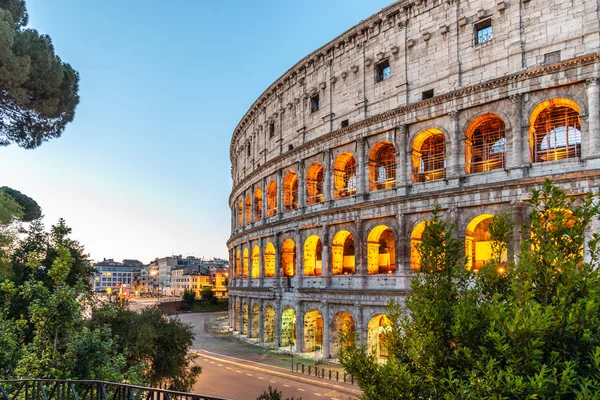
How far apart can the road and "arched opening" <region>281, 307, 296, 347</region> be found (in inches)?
72.6

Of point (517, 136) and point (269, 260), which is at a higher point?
point (517, 136)

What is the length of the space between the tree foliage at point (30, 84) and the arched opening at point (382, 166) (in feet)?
55.3

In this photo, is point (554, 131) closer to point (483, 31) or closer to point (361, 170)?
point (483, 31)

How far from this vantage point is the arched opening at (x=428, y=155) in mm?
27719

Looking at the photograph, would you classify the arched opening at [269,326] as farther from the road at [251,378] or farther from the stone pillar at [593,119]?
the stone pillar at [593,119]

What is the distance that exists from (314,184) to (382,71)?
9.20 metres

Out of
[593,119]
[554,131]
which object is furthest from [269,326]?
[593,119]

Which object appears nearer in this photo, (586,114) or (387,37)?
(586,114)

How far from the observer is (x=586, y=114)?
72.1 feet

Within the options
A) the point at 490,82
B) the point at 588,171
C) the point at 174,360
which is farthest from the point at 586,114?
the point at 174,360

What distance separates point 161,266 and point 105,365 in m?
166

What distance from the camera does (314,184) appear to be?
3500 cm

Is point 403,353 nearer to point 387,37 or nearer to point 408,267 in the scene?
point 408,267

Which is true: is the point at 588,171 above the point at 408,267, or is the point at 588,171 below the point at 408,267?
above
